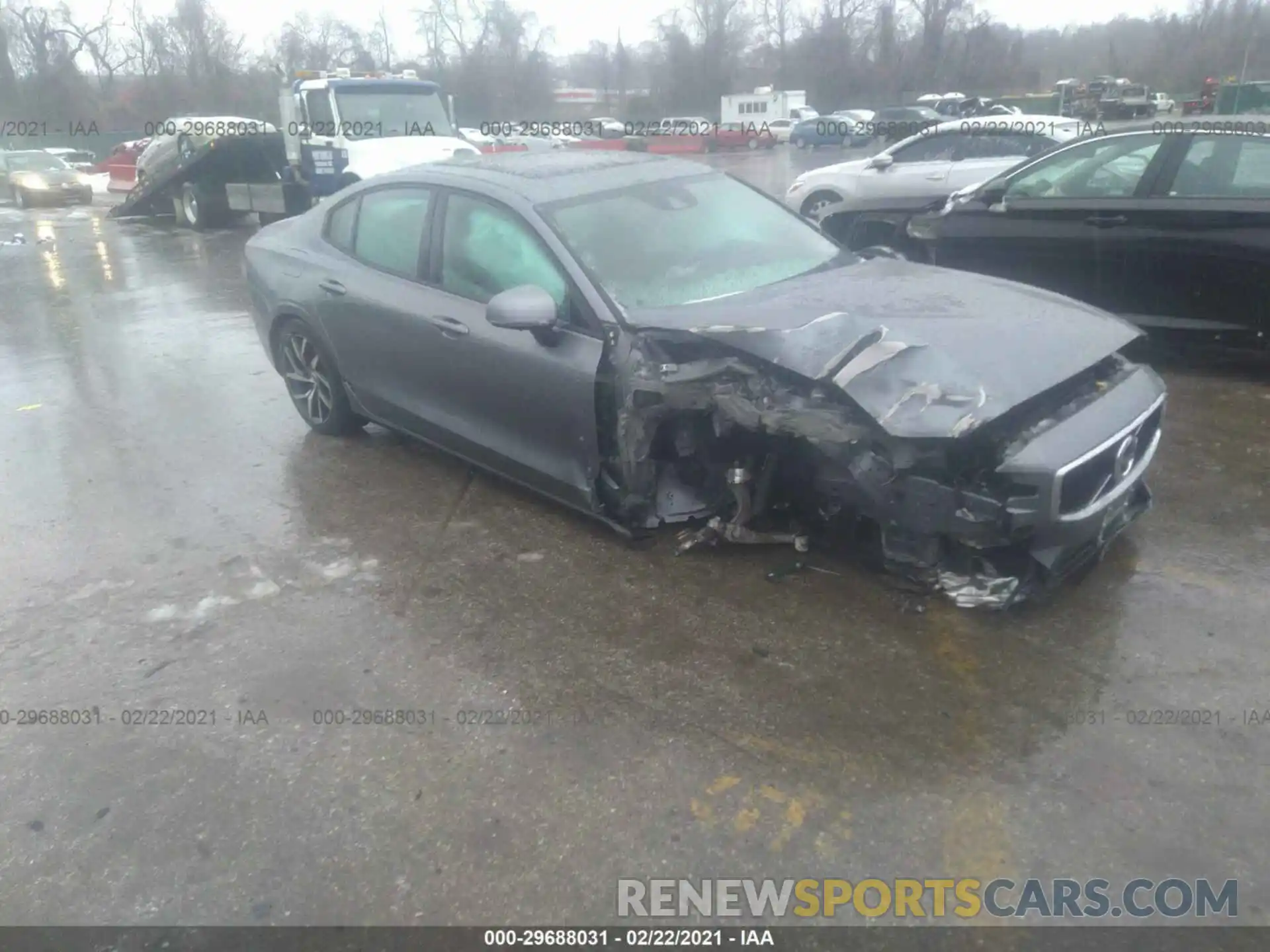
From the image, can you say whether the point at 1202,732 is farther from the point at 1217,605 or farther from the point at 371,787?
the point at 371,787

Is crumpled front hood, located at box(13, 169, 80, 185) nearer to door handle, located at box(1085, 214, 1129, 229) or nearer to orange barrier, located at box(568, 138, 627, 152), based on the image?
orange barrier, located at box(568, 138, 627, 152)

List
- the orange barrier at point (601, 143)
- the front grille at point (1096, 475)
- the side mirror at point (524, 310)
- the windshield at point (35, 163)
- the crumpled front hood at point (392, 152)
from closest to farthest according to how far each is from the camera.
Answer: the front grille at point (1096, 475), the side mirror at point (524, 310), the crumpled front hood at point (392, 152), the windshield at point (35, 163), the orange barrier at point (601, 143)

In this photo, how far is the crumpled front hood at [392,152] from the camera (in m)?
14.3

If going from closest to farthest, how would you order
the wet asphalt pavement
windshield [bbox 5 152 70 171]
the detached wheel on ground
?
the wet asphalt pavement < the detached wheel on ground < windshield [bbox 5 152 70 171]

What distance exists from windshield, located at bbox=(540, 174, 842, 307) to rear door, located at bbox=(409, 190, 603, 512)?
0.64ft

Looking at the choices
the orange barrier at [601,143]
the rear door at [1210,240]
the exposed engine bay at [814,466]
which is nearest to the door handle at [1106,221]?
the rear door at [1210,240]

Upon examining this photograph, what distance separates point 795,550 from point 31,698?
2876 millimetres

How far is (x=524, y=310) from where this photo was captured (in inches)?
156

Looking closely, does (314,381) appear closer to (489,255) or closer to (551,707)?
(489,255)

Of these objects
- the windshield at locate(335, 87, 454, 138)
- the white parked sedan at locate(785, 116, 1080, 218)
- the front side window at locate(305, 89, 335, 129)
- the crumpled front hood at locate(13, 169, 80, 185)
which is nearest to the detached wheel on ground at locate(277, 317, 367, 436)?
the white parked sedan at locate(785, 116, 1080, 218)

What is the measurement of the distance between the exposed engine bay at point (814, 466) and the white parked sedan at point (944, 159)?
6.89 meters

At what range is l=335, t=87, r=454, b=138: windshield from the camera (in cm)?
1472

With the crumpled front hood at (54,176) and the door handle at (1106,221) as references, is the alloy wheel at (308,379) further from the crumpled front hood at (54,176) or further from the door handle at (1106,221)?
the crumpled front hood at (54,176)

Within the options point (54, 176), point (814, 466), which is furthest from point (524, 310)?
point (54, 176)
